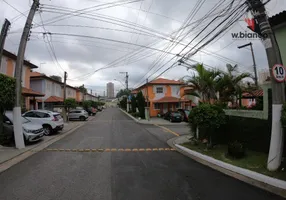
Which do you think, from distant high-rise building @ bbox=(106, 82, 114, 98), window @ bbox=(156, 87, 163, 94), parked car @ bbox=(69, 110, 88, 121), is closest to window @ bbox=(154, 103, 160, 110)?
window @ bbox=(156, 87, 163, 94)

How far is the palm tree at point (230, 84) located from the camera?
35.0 ft

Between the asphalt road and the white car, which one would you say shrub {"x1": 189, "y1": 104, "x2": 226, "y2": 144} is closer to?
the asphalt road

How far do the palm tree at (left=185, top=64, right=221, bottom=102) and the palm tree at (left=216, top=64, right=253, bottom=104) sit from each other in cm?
29

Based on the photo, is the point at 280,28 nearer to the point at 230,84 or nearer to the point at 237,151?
the point at 230,84

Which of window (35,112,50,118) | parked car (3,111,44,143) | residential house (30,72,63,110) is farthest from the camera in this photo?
residential house (30,72,63,110)

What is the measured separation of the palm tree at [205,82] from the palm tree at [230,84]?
0.29 metres

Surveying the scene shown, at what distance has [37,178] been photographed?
559cm

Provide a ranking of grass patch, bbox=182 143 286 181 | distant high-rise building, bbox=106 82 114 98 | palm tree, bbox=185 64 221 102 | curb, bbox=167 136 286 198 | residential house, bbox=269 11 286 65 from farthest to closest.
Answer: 1. distant high-rise building, bbox=106 82 114 98
2. palm tree, bbox=185 64 221 102
3. residential house, bbox=269 11 286 65
4. grass patch, bbox=182 143 286 181
5. curb, bbox=167 136 286 198

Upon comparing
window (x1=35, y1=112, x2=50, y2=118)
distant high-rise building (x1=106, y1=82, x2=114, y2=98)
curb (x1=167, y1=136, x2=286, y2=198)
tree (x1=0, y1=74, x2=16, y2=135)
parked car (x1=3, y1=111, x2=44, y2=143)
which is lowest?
curb (x1=167, y1=136, x2=286, y2=198)

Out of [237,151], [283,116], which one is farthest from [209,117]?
[283,116]

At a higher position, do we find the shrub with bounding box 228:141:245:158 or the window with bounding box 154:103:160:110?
the window with bounding box 154:103:160:110

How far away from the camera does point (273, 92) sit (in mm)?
6039

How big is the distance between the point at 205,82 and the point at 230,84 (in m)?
1.31

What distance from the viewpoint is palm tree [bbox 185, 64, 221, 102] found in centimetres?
1141
